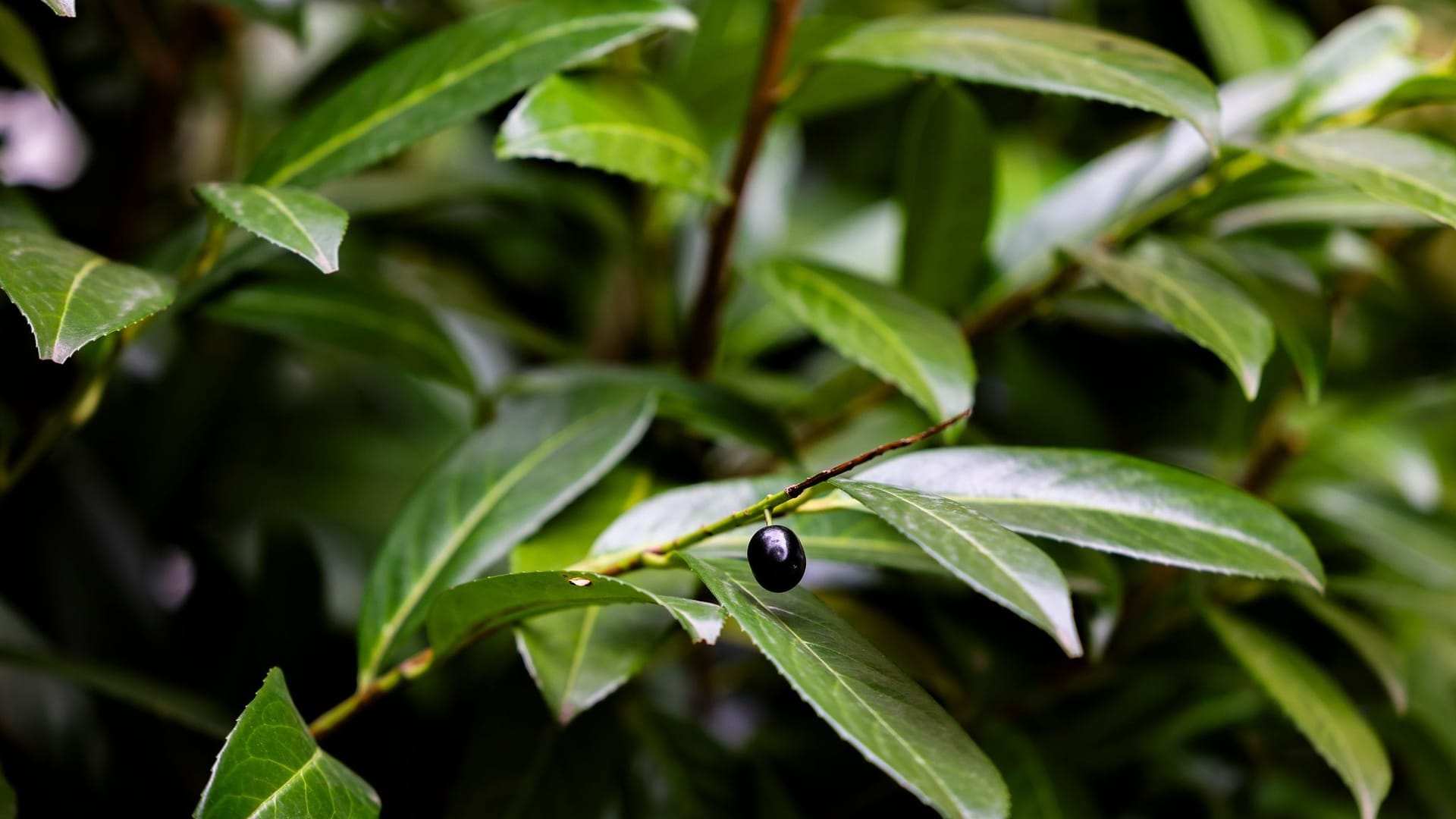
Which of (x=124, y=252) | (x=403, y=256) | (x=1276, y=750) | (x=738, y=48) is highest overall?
(x=738, y=48)

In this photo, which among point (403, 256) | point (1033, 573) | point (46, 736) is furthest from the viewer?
point (403, 256)

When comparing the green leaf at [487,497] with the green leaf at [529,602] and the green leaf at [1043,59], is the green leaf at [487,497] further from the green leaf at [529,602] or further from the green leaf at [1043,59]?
the green leaf at [1043,59]

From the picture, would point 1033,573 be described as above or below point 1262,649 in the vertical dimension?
above

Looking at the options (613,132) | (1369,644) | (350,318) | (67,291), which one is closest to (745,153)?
(613,132)

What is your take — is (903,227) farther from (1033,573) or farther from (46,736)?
(46,736)

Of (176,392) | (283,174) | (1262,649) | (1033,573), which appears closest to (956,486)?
(1033,573)
